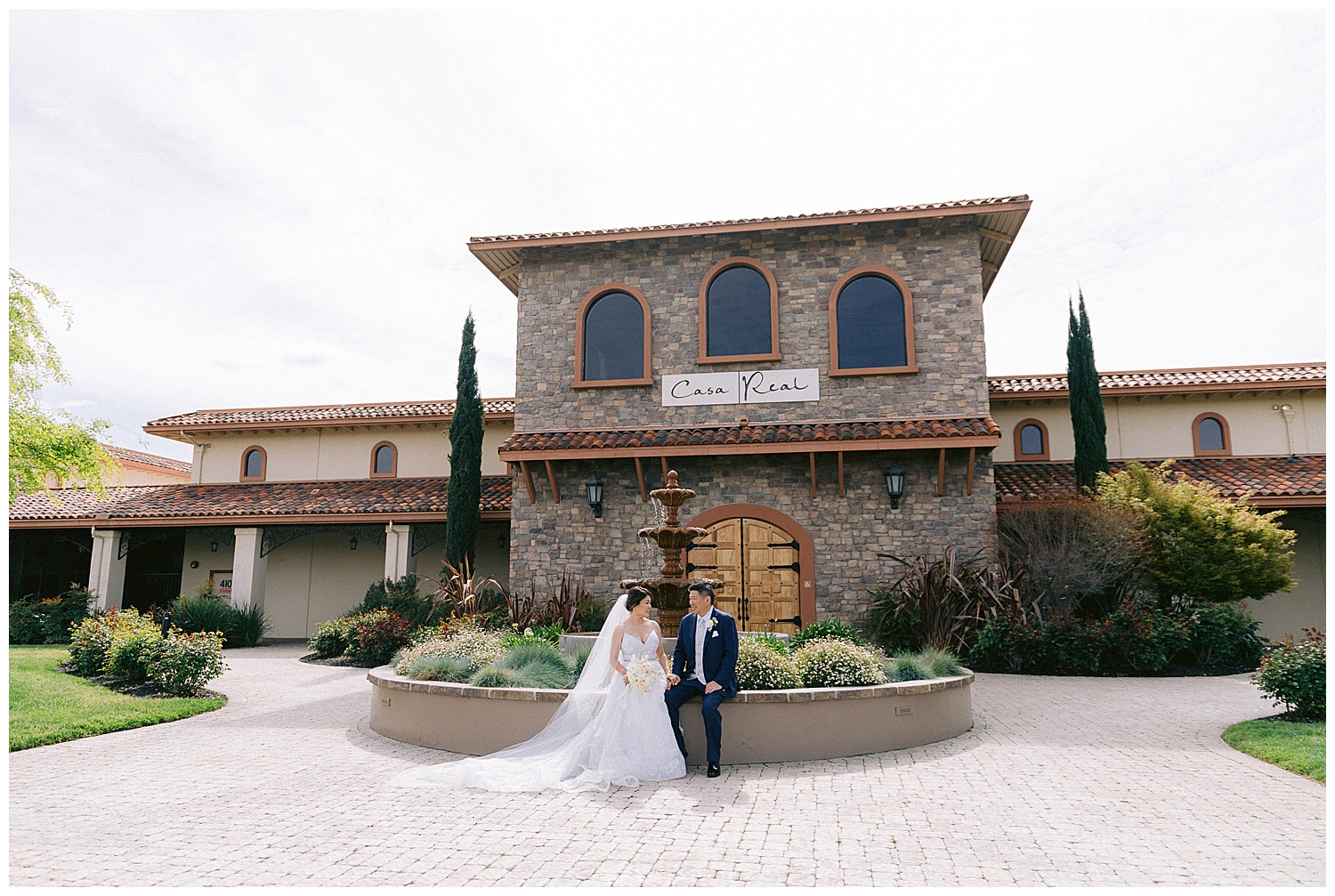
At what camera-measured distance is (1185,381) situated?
17125mm

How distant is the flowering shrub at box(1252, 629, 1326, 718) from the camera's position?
26.8 ft

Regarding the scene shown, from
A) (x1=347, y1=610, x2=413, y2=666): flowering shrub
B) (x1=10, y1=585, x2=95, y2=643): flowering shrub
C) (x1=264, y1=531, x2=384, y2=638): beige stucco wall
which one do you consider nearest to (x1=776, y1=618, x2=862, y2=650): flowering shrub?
(x1=347, y1=610, x2=413, y2=666): flowering shrub

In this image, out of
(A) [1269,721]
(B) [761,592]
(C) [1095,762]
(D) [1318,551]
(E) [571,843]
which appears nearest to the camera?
(E) [571,843]

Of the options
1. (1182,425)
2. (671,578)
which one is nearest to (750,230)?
(671,578)

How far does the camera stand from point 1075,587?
12.8 meters

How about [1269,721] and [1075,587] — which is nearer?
[1269,721]

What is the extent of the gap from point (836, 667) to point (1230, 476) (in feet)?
42.5

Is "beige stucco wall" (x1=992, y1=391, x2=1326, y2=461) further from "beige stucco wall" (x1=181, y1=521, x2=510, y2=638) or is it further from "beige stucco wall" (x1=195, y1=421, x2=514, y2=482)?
"beige stucco wall" (x1=181, y1=521, x2=510, y2=638)

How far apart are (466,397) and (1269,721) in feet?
48.7

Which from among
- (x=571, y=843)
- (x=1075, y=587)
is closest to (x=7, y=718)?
(x=571, y=843)

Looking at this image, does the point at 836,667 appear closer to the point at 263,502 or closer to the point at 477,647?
the point at 477,647

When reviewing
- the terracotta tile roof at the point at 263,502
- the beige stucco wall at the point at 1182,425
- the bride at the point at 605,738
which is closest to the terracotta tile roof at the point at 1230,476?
the beige stucco wall at the point at 1182,425

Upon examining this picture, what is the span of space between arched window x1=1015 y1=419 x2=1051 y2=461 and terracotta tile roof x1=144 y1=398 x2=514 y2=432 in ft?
40.4

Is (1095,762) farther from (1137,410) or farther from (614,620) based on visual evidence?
(1137,410)
